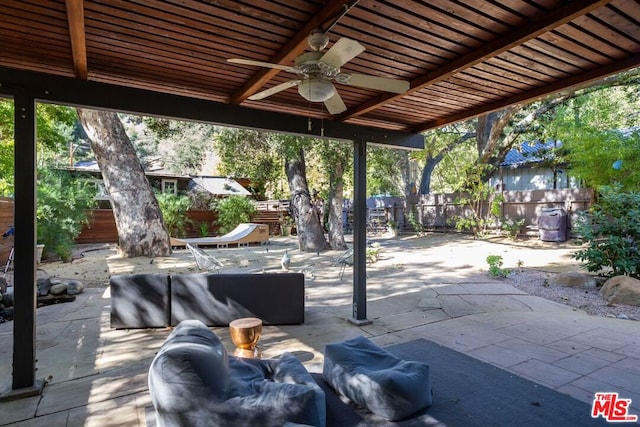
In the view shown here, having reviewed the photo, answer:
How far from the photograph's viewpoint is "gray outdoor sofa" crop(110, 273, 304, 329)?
14.5ft

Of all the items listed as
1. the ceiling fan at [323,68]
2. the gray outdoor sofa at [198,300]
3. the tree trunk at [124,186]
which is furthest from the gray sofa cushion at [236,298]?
the tree trunk at [124,186]

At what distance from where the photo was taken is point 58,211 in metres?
9.96

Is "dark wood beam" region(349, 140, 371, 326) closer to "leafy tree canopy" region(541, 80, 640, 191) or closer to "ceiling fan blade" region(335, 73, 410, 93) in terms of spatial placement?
"ceiling fan blade" region(335, 73, 410, 93)

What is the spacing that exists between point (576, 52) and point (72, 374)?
4968mm

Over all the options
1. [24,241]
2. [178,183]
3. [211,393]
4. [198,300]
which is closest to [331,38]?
[211,393]

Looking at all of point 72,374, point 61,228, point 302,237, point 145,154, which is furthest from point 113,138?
point 145,154

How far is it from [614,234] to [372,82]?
5.57m

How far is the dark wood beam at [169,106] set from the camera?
2969 mm

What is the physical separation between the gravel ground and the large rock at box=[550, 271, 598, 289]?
150mm

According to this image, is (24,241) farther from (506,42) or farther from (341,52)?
(506,42)

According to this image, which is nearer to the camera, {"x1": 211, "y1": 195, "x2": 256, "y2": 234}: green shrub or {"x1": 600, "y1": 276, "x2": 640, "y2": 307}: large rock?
{"x1": 600, "y1": 276, "x2": 640, "y2": 307}: large rock

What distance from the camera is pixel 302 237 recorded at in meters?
11.8

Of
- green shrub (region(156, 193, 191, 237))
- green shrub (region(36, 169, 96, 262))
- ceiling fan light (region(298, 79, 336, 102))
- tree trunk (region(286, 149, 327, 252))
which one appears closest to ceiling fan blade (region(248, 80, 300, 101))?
ceiling fan light (region(298, 79, 336, 102))

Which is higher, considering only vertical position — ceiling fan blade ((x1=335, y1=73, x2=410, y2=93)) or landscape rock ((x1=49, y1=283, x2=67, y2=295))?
ceiling fan blade ((x1=335, y1=73, x2=410, y2=93))
